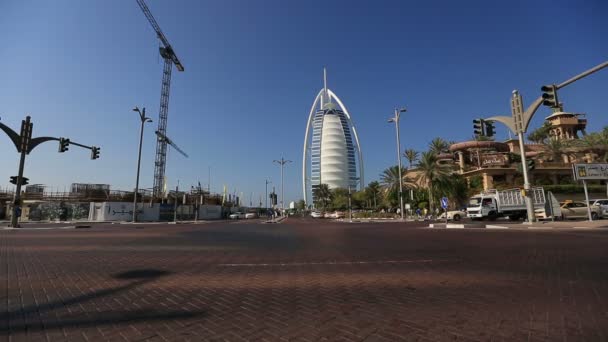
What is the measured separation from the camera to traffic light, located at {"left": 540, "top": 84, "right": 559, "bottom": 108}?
13.1 m

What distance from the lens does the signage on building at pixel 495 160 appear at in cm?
5353

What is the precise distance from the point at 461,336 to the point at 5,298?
630 centimetres

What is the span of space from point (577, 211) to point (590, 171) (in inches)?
298

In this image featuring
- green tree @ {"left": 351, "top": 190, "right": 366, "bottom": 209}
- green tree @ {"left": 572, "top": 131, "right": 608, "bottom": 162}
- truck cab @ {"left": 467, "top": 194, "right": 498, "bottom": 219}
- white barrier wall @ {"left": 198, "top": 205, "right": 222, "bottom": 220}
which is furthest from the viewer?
green tree @ {"left": 351, "top": 190, "right": 366, "bottom": 209}

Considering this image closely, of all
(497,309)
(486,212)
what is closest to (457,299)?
(497,309)

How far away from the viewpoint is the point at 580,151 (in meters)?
49.8

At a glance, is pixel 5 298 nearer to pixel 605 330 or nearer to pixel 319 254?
pixel 319 254

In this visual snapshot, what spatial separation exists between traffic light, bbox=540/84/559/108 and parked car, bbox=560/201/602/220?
66.6 ft

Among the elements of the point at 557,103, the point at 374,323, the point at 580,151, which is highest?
the point at 580,151

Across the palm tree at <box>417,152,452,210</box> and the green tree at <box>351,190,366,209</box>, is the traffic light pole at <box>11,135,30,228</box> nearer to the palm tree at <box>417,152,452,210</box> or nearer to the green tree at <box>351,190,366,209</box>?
the palm tree at <box>417,152,452,210</box>

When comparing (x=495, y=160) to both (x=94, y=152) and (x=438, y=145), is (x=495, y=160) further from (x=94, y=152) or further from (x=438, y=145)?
(x=94, y=152)

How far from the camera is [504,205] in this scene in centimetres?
2897

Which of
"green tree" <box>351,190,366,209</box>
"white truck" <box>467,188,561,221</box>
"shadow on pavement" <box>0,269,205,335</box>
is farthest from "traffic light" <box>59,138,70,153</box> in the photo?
"green tree" <box>351,190,366,209</box>

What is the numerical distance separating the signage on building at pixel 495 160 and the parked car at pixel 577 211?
2624 centimetres
